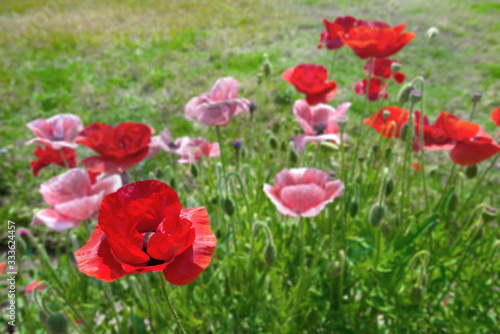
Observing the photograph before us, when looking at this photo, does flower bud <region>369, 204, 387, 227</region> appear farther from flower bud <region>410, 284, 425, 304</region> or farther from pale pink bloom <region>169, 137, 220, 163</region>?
pale pink bloom <region>169, 137, 220, 163</region>

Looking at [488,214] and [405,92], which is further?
[405,92]

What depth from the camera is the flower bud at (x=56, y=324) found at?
42.5 inches

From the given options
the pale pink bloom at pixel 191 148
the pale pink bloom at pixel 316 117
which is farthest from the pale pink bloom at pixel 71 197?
the pale pink bloom at pixel 316 117

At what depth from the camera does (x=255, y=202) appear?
1838 millimetres

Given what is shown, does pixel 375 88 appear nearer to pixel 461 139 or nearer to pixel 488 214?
pixel 461 139

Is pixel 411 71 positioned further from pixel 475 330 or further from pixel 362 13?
pixel 475 330

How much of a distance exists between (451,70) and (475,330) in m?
4.81

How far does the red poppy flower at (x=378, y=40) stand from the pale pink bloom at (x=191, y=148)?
912 mm

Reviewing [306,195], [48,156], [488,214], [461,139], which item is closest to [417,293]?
[488,214]

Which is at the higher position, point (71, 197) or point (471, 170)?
point (71, 197)

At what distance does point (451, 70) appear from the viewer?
5.32 metres

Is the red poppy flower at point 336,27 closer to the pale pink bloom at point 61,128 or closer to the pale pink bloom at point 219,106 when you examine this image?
the pale pink bloom at point 219,106

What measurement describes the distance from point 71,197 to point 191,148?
0.72m

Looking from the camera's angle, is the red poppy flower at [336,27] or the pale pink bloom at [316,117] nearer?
the pale pink bloom at [316,117]
